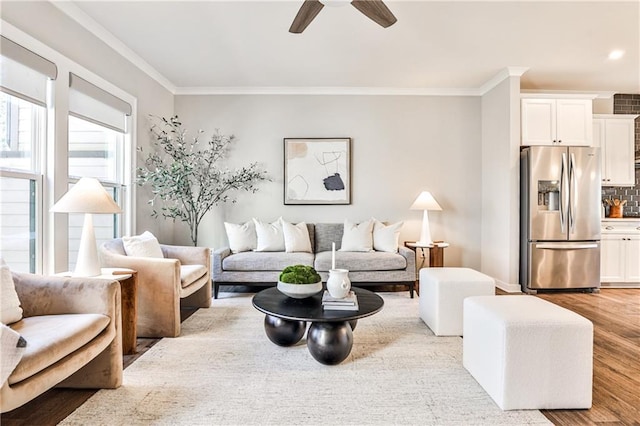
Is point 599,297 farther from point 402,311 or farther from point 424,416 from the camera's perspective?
point 424,416

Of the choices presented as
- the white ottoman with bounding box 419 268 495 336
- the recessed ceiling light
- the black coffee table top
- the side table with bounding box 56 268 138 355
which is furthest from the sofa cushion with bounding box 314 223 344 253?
the recessed ceiling light

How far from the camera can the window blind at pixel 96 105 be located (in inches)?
124

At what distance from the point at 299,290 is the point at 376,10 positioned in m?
1.95

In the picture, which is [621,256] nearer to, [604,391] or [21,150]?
[604,391]

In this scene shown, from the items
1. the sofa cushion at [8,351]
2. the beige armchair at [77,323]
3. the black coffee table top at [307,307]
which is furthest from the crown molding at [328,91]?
the sofa cushion at [8,351]

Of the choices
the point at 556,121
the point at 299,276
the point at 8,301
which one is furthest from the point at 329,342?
the point at 556,121

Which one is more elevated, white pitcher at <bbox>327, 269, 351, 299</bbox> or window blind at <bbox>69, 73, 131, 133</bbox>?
window blind at <bbox>69, 73, 131, 133</bbox>

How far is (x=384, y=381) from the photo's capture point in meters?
2.18

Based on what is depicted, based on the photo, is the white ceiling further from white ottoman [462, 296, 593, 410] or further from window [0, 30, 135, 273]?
white ottoman [462, 296, 593, 410]

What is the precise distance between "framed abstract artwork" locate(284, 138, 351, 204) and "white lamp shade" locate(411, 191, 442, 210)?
3.07 feet

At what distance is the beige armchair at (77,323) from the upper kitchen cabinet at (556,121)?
471cm

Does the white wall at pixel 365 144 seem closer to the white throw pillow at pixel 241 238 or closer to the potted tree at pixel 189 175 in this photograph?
the potted tree at pixel 189 175

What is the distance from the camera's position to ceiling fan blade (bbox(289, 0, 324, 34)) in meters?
2.42

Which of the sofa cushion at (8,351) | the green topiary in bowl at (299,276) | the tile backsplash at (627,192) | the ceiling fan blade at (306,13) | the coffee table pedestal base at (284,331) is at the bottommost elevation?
the coffee table pedestal base at (284,331)
